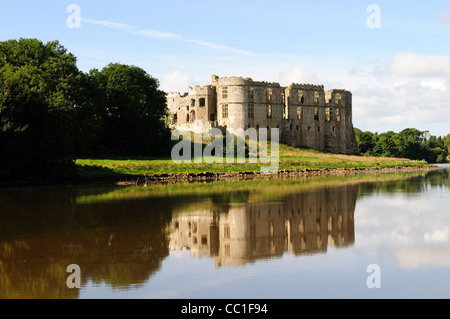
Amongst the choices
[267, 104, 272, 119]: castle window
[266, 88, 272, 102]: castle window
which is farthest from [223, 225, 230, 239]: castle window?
A: [266, 88, 272, 102]: castle window

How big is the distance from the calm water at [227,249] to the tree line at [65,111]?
1326 cm

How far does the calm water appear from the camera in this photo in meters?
9.63

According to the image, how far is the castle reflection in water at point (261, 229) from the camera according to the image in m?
13.1

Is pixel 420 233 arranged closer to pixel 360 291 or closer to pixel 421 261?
pixel 421 261

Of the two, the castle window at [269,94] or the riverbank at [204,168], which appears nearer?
the riverbank at [204,168]

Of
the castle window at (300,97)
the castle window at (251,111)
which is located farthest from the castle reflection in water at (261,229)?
the castle window at (300,97)

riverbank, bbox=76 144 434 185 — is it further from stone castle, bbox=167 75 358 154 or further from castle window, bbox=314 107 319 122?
castle window, bbox=314 107 319 122

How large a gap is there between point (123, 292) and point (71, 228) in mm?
7926

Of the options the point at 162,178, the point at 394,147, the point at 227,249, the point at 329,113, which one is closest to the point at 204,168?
the point at 162,178

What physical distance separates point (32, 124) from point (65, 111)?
14.0 feet

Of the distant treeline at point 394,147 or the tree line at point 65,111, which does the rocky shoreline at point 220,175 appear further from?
the distant treeline at point 394,147

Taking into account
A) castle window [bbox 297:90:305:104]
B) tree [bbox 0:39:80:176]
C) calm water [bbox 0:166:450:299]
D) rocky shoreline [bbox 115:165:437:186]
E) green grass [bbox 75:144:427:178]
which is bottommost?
calm water [bbox 0:166:450:299]

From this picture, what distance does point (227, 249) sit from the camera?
43.7 ft

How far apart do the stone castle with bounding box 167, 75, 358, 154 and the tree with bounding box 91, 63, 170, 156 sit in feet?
38.6
